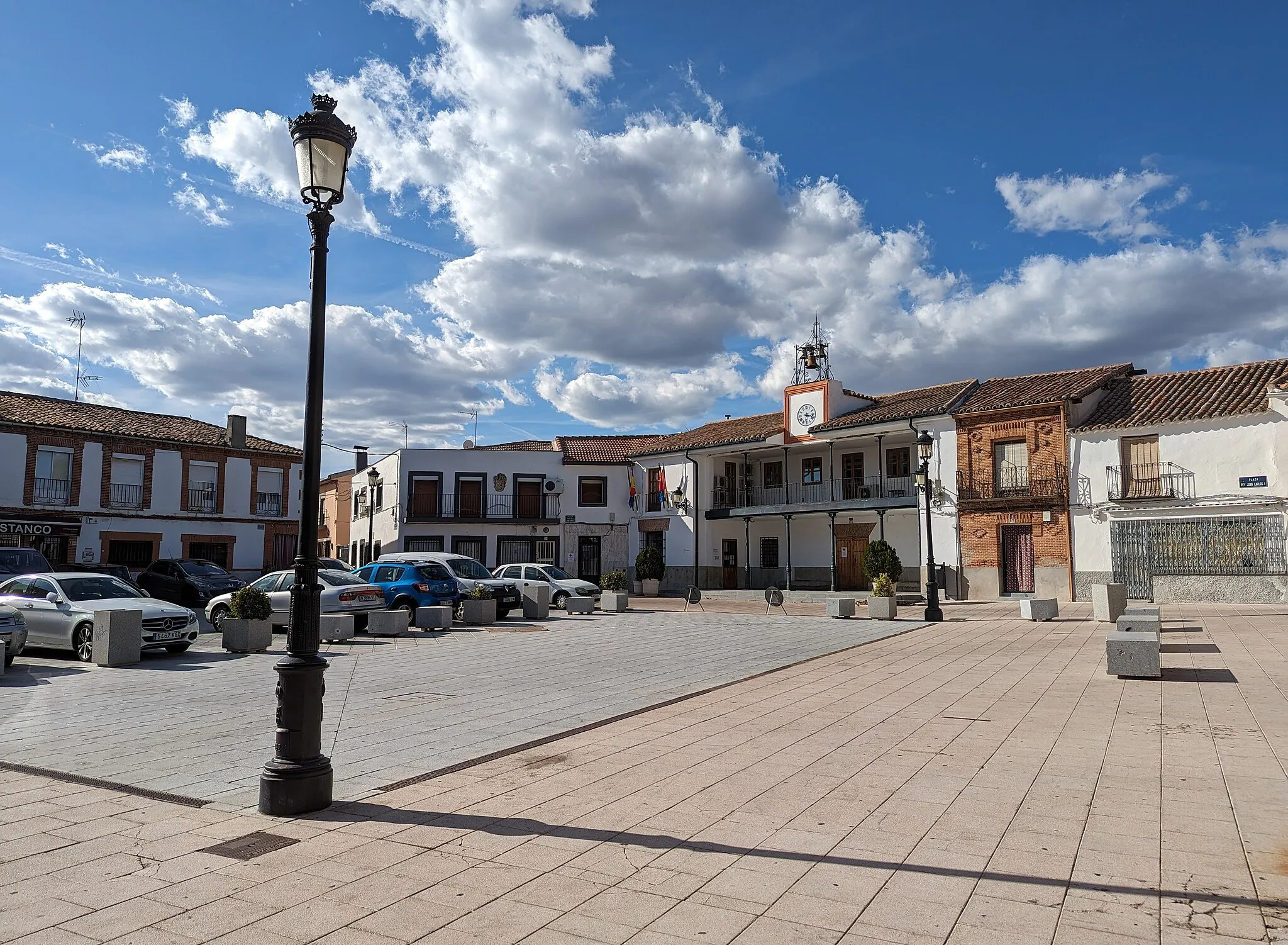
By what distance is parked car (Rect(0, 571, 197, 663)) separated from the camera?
531 inches

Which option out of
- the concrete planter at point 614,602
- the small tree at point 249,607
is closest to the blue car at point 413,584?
the small tree at point 249,607

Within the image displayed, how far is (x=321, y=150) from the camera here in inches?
231

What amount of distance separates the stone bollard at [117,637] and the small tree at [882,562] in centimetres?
2014

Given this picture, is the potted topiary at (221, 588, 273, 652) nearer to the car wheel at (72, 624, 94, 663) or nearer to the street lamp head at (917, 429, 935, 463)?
the car wheel at (72, 624, 94, 663)

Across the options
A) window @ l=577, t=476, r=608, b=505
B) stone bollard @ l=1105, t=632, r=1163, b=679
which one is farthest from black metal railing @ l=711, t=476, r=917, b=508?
stone bollard @ l=1105, t=632, r=1163, b=679

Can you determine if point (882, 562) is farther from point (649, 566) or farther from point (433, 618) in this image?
point (433, 618)

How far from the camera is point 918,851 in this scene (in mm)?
4527

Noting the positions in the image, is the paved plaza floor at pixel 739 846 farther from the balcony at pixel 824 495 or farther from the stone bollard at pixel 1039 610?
the balcony at pixel 824 495

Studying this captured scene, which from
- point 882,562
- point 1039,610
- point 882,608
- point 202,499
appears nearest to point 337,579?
point 882,608

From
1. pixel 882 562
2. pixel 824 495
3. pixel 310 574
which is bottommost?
pixel 882 562

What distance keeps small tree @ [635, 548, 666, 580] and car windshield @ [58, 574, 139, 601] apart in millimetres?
24319

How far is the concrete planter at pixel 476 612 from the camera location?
20000 millimetres

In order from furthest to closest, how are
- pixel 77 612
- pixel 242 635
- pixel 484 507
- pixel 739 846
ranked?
pixel 484 507 → pixel 242 635 → pixel 77 612 → pixel 739 846

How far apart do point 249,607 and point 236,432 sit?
23849 mm
